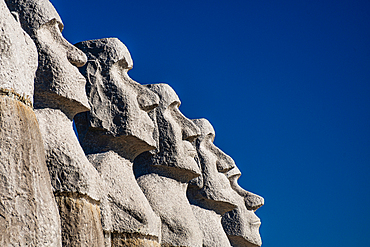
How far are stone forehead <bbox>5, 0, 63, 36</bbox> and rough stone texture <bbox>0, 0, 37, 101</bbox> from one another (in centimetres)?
125

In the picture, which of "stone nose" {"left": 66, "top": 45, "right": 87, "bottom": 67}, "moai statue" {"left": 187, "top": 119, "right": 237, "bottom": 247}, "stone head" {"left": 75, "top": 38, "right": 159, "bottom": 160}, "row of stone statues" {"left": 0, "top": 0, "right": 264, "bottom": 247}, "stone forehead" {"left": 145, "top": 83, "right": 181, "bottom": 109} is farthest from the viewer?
"moai statue" {"left": 187, "top": 119, "right": 237, "bottom": 247}

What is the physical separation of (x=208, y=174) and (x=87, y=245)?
4.29 m

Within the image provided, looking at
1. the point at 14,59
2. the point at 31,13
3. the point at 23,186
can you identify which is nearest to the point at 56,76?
the point at 31,13

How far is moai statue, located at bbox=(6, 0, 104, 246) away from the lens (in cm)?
468

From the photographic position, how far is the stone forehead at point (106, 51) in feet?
21.5

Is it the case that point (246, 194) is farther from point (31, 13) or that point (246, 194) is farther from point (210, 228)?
point (31, 13)

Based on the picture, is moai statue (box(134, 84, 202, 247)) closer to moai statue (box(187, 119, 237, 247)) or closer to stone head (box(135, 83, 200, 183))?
stone head (box(135, 83, 200, 183))

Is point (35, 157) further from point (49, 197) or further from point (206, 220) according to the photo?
point (206, 220)

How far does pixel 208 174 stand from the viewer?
8.73m

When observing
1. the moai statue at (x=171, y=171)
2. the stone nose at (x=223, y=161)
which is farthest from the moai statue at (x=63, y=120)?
the stone nose at (x=223, y=161)

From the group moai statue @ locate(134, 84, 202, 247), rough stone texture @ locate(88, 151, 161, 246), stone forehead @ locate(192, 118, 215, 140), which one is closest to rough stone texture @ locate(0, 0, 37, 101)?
rough stone texture @ locate(88, 151, 161, 246)

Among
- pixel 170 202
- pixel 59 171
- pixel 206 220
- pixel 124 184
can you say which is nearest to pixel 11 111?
pixel 59 171

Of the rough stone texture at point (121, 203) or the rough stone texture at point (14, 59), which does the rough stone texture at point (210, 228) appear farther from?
the rough stone texture at point (14, 59)

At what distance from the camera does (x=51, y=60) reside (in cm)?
527
